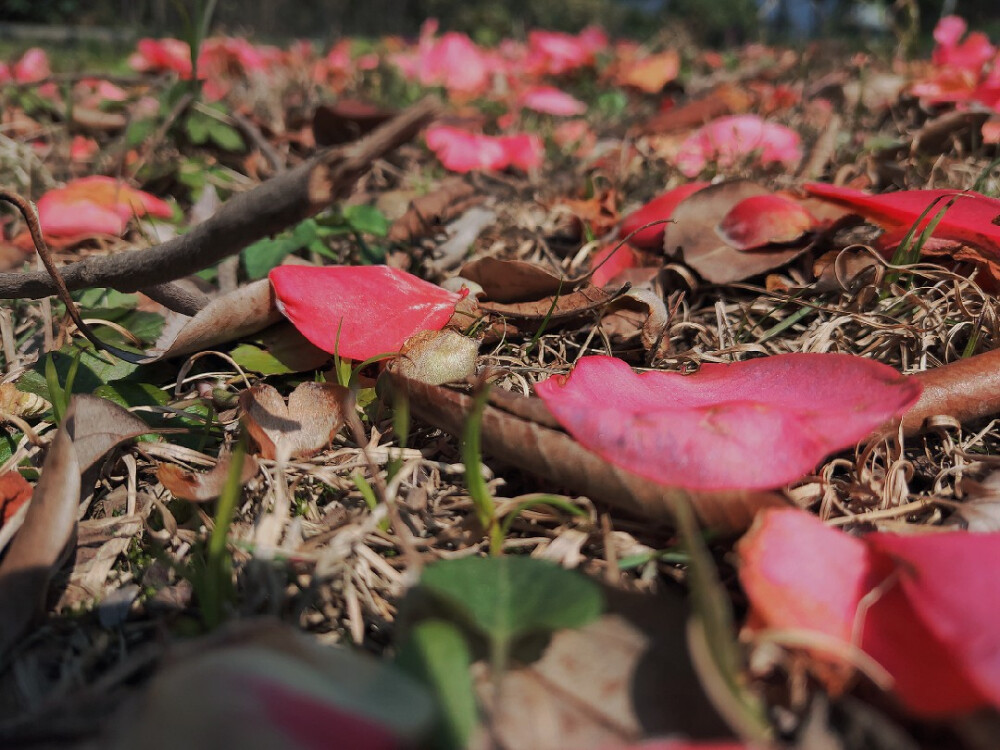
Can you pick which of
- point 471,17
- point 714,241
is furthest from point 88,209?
point 471,17

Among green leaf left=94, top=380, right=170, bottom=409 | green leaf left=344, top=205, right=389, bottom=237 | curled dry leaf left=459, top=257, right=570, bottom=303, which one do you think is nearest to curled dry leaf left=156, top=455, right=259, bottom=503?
green leaf left=94, top=380, right=170, bottom=409

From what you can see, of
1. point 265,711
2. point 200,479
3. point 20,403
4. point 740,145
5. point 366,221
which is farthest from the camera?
point 740,145

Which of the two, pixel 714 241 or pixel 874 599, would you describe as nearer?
pixel 874 599

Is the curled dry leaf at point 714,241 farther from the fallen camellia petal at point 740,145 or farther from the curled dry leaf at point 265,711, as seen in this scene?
the curled dry leaf at point 265,711

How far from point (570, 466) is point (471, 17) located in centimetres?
1389

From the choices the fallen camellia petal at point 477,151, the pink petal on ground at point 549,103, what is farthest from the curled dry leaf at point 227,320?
the pink petal on ground at point 549,103

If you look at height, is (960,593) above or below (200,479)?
above

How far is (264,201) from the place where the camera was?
61 cm

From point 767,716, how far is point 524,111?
7.61 ft

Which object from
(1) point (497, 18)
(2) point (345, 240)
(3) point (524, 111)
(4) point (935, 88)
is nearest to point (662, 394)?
(2) point (345, 240)

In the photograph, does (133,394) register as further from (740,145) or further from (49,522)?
(740,145)

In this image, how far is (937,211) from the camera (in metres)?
0.99

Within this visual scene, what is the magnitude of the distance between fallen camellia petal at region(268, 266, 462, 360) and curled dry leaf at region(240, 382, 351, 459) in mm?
53

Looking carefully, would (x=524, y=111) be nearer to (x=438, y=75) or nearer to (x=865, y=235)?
(x=438, y=75)
